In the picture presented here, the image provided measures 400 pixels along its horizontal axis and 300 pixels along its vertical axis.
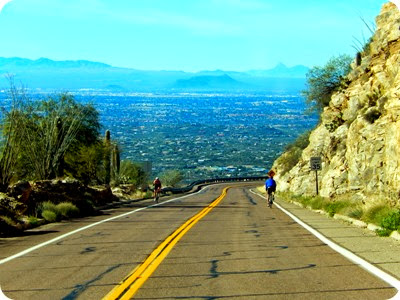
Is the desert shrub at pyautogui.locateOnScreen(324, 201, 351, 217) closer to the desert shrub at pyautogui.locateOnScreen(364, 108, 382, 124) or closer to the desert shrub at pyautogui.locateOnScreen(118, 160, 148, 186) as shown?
the desert shrub at pyautogui.locateOnScreen(364, 108, 382, 124)

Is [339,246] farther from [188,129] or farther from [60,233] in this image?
[188,129]

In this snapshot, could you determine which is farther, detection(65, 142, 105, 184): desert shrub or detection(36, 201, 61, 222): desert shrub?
detection(65, 142, 105, 184): desert shrub

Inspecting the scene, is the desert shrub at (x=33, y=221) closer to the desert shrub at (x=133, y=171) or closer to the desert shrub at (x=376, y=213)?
the desert shrub at (x=376, y=213)

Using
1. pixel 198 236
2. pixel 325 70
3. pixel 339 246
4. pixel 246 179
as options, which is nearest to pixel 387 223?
pixel 339 246

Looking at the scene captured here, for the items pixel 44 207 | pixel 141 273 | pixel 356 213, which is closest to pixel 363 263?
pixel 141 273

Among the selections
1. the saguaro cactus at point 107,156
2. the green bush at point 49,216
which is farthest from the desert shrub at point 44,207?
the saguaro cactus at point 107,156

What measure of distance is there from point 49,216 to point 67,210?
84.7 inches

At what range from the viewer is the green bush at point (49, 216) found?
76.7ft

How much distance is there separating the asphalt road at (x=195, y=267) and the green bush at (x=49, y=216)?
4067mm

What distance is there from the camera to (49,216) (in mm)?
23500

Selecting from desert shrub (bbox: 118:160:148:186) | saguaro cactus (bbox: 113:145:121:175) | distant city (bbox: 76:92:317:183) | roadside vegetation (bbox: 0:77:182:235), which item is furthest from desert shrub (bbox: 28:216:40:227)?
distant city (bbox: 76:92:317:183)

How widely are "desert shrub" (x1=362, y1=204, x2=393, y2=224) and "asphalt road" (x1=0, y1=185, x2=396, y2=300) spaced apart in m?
2.08

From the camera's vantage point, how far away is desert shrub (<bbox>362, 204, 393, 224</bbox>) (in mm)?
18422

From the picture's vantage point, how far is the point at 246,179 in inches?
4114
